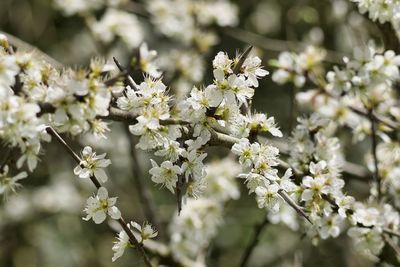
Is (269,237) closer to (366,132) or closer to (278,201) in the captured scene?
(366,132)

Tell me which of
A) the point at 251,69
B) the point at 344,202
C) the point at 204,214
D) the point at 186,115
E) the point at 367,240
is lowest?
the point at 204,214

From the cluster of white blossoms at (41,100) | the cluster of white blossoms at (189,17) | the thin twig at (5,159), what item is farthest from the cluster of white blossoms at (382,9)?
the cluster of white blossoms at (189,17)

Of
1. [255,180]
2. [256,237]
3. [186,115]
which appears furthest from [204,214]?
[186,115]

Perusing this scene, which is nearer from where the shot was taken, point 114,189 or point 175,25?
point 175,25

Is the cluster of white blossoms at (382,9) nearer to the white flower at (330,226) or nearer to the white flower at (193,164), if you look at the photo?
the white flower at (330,226)

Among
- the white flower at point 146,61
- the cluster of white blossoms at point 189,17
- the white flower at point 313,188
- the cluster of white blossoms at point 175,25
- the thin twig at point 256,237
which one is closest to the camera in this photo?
the white flower at point 146,61

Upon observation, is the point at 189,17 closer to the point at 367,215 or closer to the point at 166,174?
the point at 367,215
